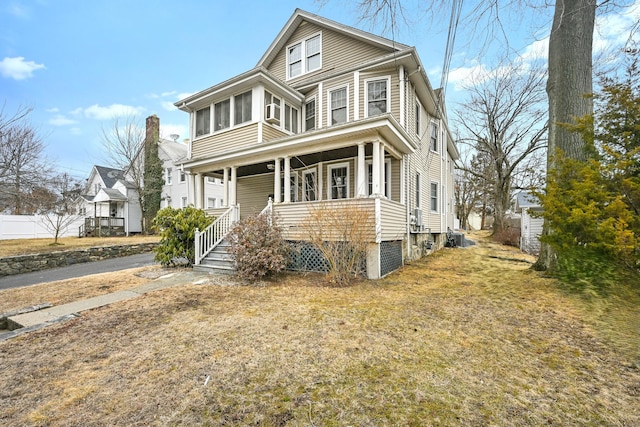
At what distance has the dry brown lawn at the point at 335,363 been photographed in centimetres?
216

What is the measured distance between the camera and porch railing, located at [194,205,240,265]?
868cm

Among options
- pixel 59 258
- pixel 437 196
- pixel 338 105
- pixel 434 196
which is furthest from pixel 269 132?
pixel 59 258

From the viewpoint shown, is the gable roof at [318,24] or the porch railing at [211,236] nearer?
the porch railing at [211,236]

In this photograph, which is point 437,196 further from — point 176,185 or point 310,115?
point 176,185

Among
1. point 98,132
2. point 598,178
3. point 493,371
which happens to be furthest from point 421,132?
point 98,132

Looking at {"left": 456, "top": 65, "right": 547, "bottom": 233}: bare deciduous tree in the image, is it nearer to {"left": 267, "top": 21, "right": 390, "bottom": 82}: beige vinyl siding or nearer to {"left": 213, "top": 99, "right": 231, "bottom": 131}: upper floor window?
{"left": 267, "top": 21, "right": 390, "bottom": 82}: beige vinyl siding

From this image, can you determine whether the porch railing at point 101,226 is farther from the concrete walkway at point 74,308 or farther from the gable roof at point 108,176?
the concrete walkway at point 74,308

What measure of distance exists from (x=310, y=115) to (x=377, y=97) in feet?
9.66

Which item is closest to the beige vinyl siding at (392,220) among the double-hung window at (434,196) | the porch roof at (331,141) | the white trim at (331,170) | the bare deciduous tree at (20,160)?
the porch roof at (331,141)

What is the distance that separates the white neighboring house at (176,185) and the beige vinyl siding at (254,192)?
32.5 feet

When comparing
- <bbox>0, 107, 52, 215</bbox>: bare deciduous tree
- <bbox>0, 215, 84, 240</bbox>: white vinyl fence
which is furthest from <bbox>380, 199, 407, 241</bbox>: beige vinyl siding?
<bbox>0, 215, 84, 240</bbox>: white vinyl fence

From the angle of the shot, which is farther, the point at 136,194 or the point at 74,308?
the point at 136,194

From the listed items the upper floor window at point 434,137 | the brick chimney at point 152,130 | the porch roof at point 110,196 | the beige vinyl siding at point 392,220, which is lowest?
the beige vinyl siding at point 392,220

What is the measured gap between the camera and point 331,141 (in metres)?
7.94
